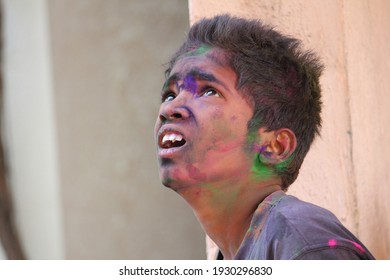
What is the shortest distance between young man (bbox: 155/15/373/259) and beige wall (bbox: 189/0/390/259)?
A: 388 mm

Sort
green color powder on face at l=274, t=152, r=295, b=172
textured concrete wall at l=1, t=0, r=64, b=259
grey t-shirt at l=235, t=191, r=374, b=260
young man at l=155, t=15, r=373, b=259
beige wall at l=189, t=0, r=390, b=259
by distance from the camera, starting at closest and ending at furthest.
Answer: grey t-shirt at l=235, t=191, r=374, b=260
young man at l=155, t=15, r=373, b=259
green color powder on face at l=274, t=152, r=295, b=172
beige wall at l=189, t=0, r=390, b=259
textured concrete wall at l=1, t=0, r=64, b=259

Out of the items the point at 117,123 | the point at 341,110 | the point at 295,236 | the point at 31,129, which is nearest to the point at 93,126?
the point at 117,123

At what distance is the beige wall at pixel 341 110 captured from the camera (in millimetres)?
2736

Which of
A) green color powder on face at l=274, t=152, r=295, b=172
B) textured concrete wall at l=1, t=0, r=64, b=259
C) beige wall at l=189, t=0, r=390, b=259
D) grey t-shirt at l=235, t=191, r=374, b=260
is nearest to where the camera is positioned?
grey t-shirt at l=235, t=191, r=374, b=260

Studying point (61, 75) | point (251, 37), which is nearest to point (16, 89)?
point (61, 75)

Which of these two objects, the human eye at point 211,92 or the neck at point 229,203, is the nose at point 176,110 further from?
the neck at point 229,203

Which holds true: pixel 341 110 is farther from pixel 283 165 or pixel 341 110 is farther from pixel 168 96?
pixel 168 96

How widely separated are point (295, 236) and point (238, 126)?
1.30ft

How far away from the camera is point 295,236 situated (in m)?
1.92

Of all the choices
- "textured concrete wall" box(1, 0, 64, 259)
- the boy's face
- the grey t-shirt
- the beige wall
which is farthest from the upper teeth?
"textured concrete wall" box(1, 0, 64, 259)

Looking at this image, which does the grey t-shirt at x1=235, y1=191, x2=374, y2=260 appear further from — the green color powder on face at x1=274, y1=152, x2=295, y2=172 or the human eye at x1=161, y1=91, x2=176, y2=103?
the human eye at x1=161, y1=91, x2=176, y2=103

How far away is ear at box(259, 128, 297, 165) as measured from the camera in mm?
2238

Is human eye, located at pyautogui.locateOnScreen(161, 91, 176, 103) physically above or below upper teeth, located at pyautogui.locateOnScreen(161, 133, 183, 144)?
above

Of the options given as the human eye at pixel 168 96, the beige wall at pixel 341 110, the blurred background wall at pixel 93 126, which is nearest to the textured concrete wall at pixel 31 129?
the blurred background wall at pixel 93 126
